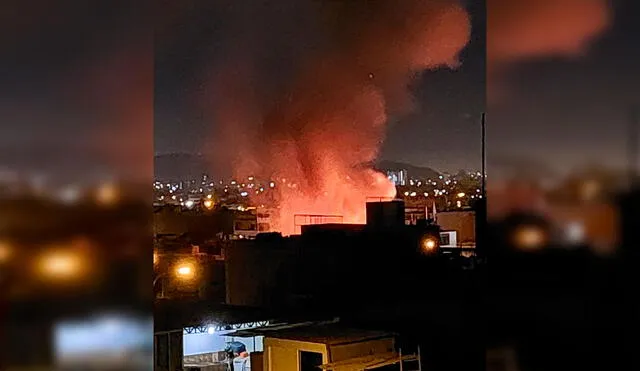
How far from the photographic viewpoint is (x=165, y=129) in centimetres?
130

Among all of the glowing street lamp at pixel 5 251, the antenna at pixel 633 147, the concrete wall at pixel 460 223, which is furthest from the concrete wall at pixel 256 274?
the antenna at pixel 633 147

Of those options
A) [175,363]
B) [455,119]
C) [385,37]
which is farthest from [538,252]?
[175,363]

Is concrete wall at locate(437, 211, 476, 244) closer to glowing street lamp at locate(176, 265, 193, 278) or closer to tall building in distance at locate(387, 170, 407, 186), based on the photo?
tall building in distance at locate(387, 170, 407, 186)

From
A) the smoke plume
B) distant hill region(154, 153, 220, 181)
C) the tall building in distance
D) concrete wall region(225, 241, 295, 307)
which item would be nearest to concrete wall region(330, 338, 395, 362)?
concrete wall region(225, 241, 295, 307)

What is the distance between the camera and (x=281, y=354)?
1411 millimetres

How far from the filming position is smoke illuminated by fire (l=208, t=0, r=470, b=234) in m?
1.45

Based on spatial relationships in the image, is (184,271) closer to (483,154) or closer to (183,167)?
(183,167)

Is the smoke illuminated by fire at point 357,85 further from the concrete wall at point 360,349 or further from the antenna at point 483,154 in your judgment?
the concrete wall at point 360,349

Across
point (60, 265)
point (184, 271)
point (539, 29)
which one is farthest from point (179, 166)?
point (539, 29)

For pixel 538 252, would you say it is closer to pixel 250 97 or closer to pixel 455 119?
pixel 455 119

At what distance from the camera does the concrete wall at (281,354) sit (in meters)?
1.41

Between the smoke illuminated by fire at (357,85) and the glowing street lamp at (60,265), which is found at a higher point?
the smoke illuminated by fire at (357,85)

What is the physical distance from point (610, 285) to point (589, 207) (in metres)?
0.13

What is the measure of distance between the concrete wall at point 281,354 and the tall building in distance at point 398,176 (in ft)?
1.15
